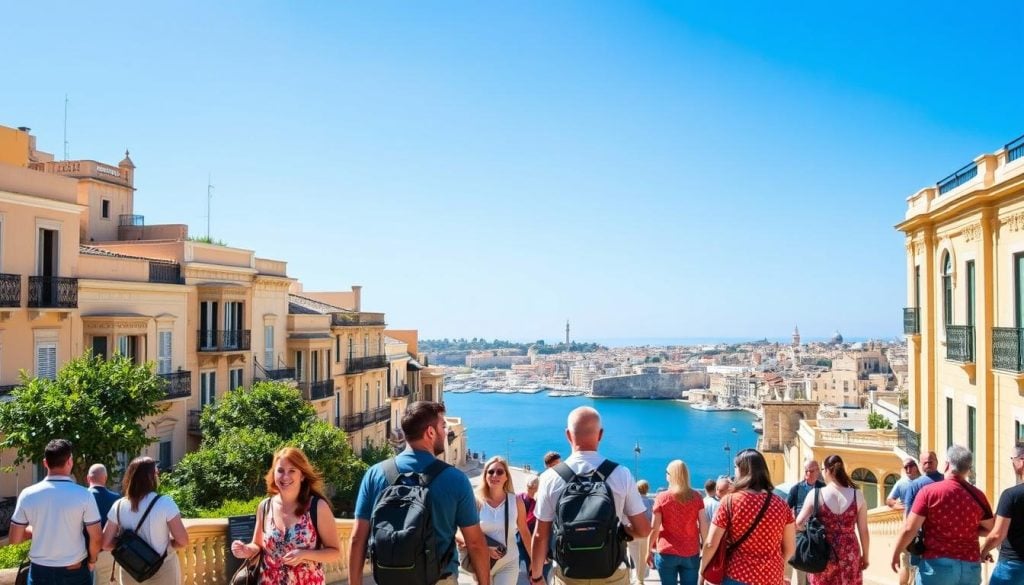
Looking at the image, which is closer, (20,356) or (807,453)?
(20,356)

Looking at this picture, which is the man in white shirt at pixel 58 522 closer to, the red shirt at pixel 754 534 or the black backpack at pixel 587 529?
the black backpack at pixel 587 529

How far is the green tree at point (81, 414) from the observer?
14125 mm

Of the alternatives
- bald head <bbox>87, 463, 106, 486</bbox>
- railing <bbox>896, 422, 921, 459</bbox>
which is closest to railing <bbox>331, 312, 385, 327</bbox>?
railing <bbox>896, 422, 921, 459</bbox>

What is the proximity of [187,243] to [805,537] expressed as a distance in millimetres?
22459

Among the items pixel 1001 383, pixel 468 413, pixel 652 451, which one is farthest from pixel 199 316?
pixel 468 413

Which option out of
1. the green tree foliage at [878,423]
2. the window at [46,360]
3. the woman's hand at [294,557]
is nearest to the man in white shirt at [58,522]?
the woman's hand at [294,557]

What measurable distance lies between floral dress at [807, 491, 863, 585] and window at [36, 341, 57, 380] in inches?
702

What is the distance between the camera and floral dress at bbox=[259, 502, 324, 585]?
4852 millimetres

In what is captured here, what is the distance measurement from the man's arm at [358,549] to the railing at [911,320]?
720 inches

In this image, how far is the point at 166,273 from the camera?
23422mm

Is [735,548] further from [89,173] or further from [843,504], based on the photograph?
[89,173]

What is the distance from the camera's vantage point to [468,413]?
197875 mm

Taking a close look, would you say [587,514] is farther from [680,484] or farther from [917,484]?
[917,484]

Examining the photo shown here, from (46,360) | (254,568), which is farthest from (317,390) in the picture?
(254,568)
